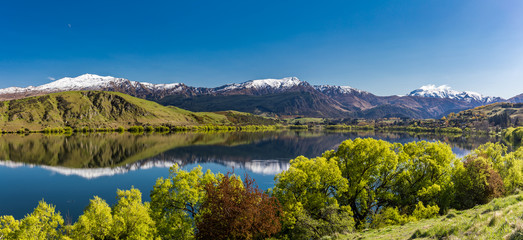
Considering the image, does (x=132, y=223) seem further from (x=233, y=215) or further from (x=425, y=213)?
(x=425, y=213)

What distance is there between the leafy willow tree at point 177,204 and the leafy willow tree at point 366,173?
1973cm

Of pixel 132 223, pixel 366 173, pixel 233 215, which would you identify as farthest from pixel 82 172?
pixel 366 173

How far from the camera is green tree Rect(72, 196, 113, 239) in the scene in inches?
1032

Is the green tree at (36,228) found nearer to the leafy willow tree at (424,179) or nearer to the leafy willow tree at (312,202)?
the leafy willow tree at (312,202)

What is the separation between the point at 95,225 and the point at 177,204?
9.67 meters

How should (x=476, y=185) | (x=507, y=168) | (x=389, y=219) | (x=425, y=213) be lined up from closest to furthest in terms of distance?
1. (x=425, y=213)
2. (x=389, y=219)
3. (x=476, y=185)
4. (x=507, y=168)

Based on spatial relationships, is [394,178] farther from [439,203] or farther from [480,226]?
[480,226]

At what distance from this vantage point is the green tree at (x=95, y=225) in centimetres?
2622

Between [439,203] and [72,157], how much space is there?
130473 mm

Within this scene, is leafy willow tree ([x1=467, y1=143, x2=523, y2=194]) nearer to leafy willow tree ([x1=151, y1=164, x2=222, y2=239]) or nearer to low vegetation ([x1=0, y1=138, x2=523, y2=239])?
low vegetation ([x1=0, y1=138, x2=523, y2=239])

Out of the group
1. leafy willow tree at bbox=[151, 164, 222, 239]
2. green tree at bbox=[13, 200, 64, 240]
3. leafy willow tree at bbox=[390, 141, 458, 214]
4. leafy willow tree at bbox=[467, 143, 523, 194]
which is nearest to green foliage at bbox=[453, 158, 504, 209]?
leafy willow tree at bbox=[390, 141, 458, 214]

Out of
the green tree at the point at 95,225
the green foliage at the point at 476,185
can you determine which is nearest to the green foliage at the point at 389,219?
the green foliage at the point at 476,185

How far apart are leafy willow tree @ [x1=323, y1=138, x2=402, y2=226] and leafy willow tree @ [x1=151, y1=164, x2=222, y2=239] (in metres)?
19.7

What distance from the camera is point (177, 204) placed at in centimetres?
3456
